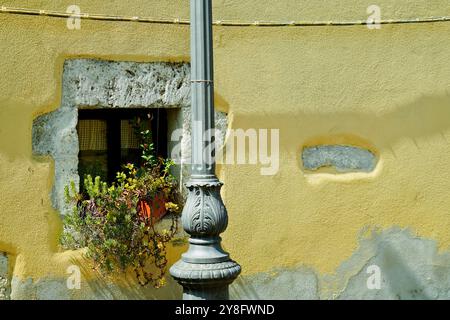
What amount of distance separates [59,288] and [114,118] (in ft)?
3.98

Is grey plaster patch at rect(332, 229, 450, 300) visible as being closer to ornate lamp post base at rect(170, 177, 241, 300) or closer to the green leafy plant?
the green leafy plant

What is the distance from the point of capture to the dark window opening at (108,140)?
4707mm

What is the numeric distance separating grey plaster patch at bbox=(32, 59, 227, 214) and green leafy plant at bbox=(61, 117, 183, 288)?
0.14 metres

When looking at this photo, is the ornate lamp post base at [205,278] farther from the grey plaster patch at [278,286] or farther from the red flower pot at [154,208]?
the grey plaster patch at [278,286]

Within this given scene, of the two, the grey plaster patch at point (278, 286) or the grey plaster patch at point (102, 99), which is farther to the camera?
the grey plaster patch at point (278, 286)

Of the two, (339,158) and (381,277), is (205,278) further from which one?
(381,277)

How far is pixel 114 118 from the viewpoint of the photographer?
15.7ft

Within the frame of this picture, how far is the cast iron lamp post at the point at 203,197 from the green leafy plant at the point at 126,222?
1140mm

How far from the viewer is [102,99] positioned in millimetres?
4527

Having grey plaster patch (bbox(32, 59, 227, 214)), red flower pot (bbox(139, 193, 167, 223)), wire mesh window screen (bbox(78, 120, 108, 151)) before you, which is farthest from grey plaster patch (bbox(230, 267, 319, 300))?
wire mesh window screen (bbox(78, 120, 108, 151))

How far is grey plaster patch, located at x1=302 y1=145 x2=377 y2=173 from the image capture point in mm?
4926

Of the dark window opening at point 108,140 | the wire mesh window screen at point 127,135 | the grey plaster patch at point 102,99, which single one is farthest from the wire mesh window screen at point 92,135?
the grey plaster patch at point 102,99

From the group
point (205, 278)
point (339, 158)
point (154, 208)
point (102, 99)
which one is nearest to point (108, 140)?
point (102, 99)

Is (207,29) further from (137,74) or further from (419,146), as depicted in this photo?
(419,146)
